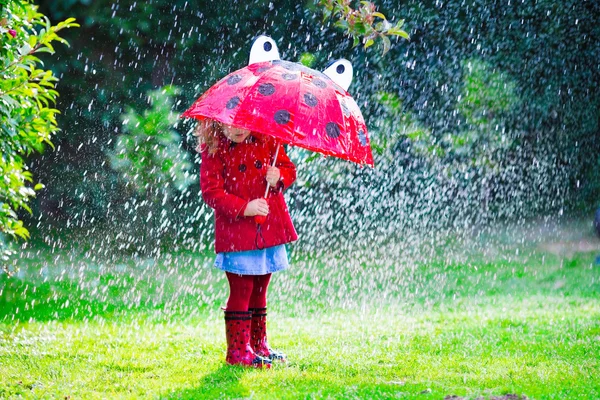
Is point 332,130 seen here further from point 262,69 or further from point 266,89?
point 262,69

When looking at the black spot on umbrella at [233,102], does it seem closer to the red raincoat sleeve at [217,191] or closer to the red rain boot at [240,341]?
the red raincoat sleeve at [217,191]

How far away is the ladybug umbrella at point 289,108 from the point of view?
4.15m

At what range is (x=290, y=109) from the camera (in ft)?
13.8

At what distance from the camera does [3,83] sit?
483 centimetres

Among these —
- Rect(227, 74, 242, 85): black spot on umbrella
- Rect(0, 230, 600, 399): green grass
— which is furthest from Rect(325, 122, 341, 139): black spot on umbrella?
Rect(0, 230, 600, 399): green grass

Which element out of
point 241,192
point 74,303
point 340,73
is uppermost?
point 340,73

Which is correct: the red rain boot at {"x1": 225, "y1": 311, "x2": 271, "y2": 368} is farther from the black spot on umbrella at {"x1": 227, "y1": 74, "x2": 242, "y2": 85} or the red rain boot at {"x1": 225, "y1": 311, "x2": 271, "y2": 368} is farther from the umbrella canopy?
the black spot on umbrella at {"x1": 227, "y1": 74, "x2": 242, "y2": 85}

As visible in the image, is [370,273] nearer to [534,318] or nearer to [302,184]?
[302,184]

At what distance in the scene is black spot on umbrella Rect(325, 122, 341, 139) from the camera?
4.26 m

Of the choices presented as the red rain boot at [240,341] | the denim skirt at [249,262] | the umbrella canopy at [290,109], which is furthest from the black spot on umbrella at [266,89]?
the red rain boot at [240,341]

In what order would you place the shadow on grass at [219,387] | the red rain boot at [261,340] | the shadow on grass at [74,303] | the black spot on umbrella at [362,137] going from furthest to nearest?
the shadow on grass at [74,303] < the red rain boot at [261,340] < the black spot on umbrella at [362,137] < the shadow on grass at [219,387]

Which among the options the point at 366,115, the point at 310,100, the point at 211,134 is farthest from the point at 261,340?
the point at 366,115

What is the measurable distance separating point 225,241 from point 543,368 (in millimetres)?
1905

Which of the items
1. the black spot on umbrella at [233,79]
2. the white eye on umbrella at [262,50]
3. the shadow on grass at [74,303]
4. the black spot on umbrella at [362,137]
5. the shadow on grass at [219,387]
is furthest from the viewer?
the shadow on grass at [74,303]
